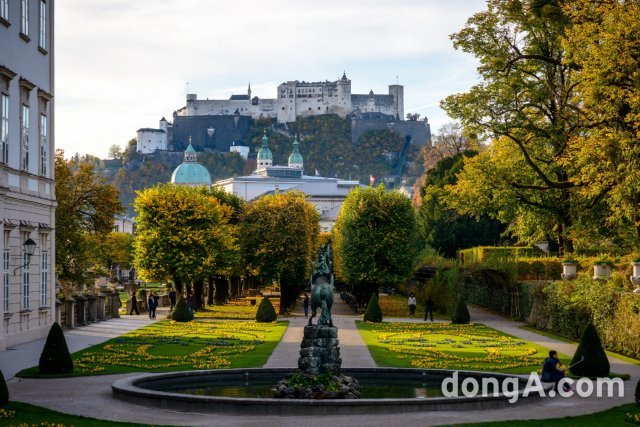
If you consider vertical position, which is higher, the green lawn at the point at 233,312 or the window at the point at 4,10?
the window at the point at 4,10

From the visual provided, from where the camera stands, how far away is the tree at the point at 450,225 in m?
90.2

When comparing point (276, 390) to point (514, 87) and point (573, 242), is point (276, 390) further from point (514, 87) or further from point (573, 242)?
point (573, 242)

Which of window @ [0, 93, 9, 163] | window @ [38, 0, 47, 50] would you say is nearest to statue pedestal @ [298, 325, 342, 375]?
window @ [0, 93, 9, 163]

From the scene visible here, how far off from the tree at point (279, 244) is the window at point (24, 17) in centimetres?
2951

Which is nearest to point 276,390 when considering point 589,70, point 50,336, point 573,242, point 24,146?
point 50,336

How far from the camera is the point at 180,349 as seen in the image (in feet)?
122

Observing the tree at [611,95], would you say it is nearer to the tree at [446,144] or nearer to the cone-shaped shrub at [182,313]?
the cone-shaped shrub at [182,313]

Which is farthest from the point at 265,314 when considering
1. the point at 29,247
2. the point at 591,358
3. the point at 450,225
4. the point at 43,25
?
the point at 450,225

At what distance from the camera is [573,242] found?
182 feet

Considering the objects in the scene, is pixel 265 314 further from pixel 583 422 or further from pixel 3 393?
pixel 583 422

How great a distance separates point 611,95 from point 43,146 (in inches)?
850

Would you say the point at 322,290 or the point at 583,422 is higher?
the point at 322,290

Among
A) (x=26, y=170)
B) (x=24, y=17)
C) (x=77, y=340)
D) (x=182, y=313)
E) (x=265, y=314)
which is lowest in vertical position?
(x=77, y=340)

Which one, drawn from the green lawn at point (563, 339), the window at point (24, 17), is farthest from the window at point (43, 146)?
the green lawn at point (563, 339)
